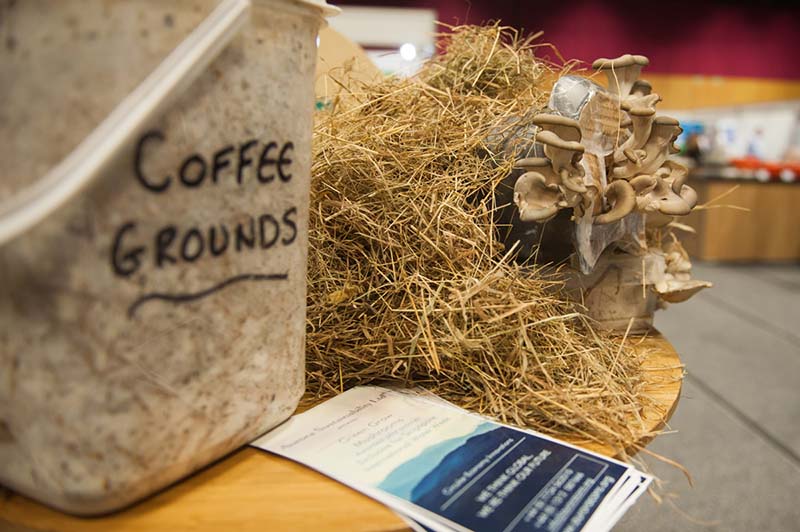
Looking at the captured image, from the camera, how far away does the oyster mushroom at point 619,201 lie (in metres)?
0.59

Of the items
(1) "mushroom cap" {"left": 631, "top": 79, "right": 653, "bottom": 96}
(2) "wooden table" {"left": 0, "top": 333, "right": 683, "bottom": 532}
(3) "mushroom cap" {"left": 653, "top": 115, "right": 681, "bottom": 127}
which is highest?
(1) "mushroom cap" {"left": 631, "top": 79, "right": 653, "bottom": 96}

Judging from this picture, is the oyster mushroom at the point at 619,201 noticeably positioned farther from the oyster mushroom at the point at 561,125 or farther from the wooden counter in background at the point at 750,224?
the wooden counter in background at the point at 750,224

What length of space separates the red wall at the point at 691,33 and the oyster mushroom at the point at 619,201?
4.03 m

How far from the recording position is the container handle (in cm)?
31

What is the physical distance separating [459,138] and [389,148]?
0.29 ft

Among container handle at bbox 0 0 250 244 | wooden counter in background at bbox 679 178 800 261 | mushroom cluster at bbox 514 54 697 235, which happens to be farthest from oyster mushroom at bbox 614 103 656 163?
wooden counter in background at bbox 679 178 800 261

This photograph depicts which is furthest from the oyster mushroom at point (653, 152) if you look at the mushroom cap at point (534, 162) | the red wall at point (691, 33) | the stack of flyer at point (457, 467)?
the red wall at point (691, 33)

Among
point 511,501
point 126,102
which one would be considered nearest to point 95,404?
point 126,102

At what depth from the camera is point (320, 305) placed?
2.08 feet

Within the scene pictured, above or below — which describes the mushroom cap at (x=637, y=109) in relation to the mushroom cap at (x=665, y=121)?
above

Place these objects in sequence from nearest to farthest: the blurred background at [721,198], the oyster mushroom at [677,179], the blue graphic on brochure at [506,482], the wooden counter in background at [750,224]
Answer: the blue graphic on brochure at [506,482]
the oyster mushroom at [677,179]
the blurred background at [721,198]
the wooden counter in background at [750,224]

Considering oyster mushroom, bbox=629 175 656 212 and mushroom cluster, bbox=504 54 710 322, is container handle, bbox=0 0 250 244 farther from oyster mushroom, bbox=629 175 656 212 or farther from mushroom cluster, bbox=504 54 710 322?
oyster mushroom, bbox=629 175 656 212

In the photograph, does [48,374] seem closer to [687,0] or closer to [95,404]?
[95,404]

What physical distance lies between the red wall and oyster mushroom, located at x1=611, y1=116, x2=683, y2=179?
3969 millimetres
